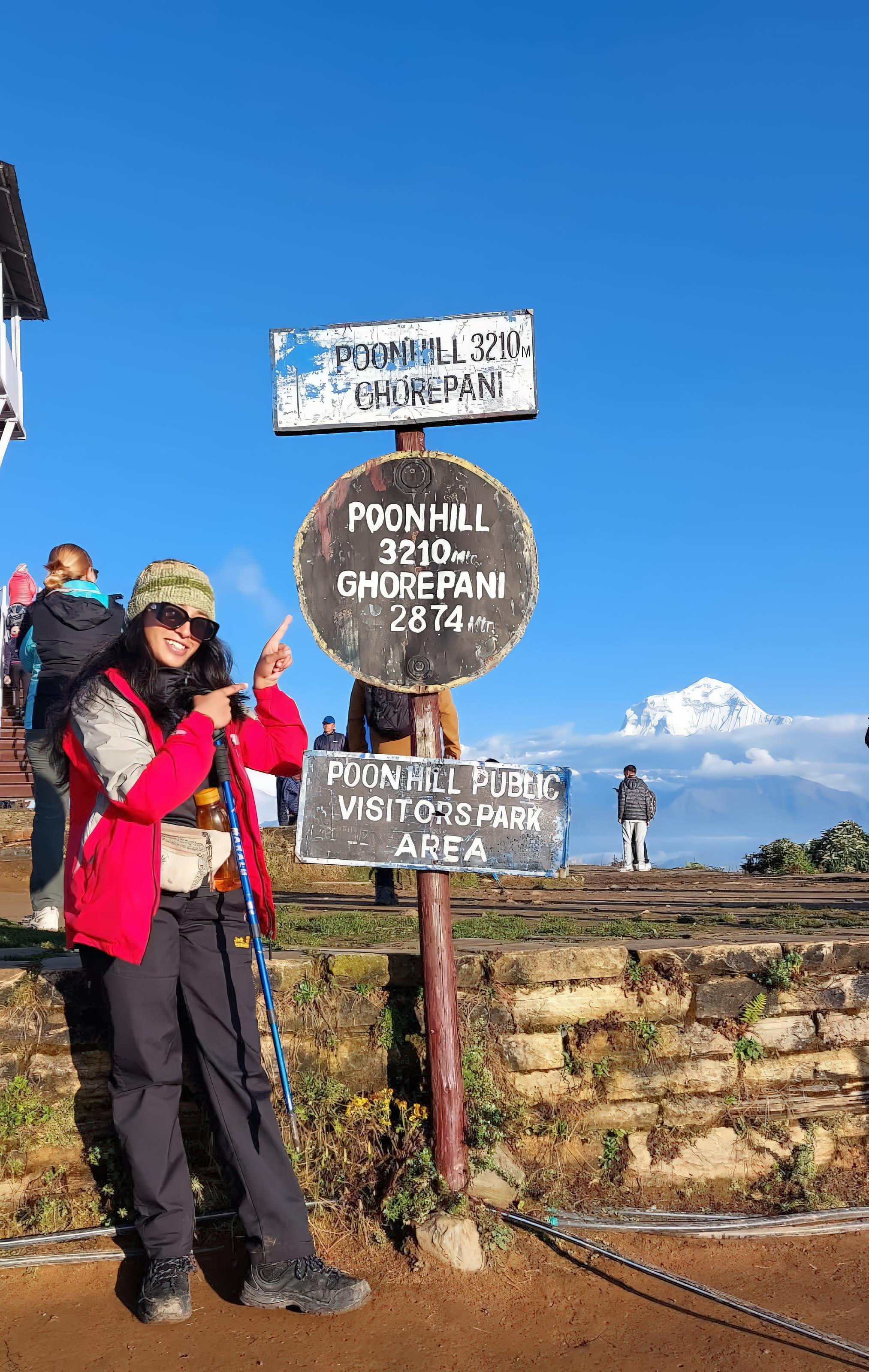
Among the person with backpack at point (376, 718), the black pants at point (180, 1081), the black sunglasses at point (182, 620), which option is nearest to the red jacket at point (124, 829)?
the black pants at point (180, 1081)

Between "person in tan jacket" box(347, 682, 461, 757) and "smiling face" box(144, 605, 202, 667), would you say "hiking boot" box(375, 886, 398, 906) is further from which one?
"smiling face" box(144, 605, 202, 667)

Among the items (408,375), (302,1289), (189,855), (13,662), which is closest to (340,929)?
(189,855)

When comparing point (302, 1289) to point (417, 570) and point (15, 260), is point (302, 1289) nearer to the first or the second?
point (417, 570)

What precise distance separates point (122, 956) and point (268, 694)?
1.16 meters

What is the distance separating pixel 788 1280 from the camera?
152 inches

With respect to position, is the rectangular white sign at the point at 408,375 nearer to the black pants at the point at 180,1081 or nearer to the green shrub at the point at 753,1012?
the black pants at the point at 180,1081

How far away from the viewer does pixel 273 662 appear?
4008 mm

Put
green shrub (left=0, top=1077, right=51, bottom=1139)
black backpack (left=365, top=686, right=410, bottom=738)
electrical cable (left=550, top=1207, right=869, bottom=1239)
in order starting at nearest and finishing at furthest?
green shrub (left=0, top=1077, right=51, bottom=1139) < electrical cable (left=550, top=1207, right=869, bottom=1239) < black backpack (left=365, top=686, right=410, bottom=738)

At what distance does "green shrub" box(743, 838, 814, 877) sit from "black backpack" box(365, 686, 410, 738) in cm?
946

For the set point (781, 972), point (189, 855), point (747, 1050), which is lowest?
point (747, 1050)

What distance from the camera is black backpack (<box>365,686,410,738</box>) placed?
7039 millimetres

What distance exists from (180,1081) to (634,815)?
47.5 ft

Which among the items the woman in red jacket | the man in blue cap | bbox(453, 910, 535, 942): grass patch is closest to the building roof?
the man in blue cap

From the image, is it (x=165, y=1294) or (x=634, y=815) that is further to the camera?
(x=634, y=815)
